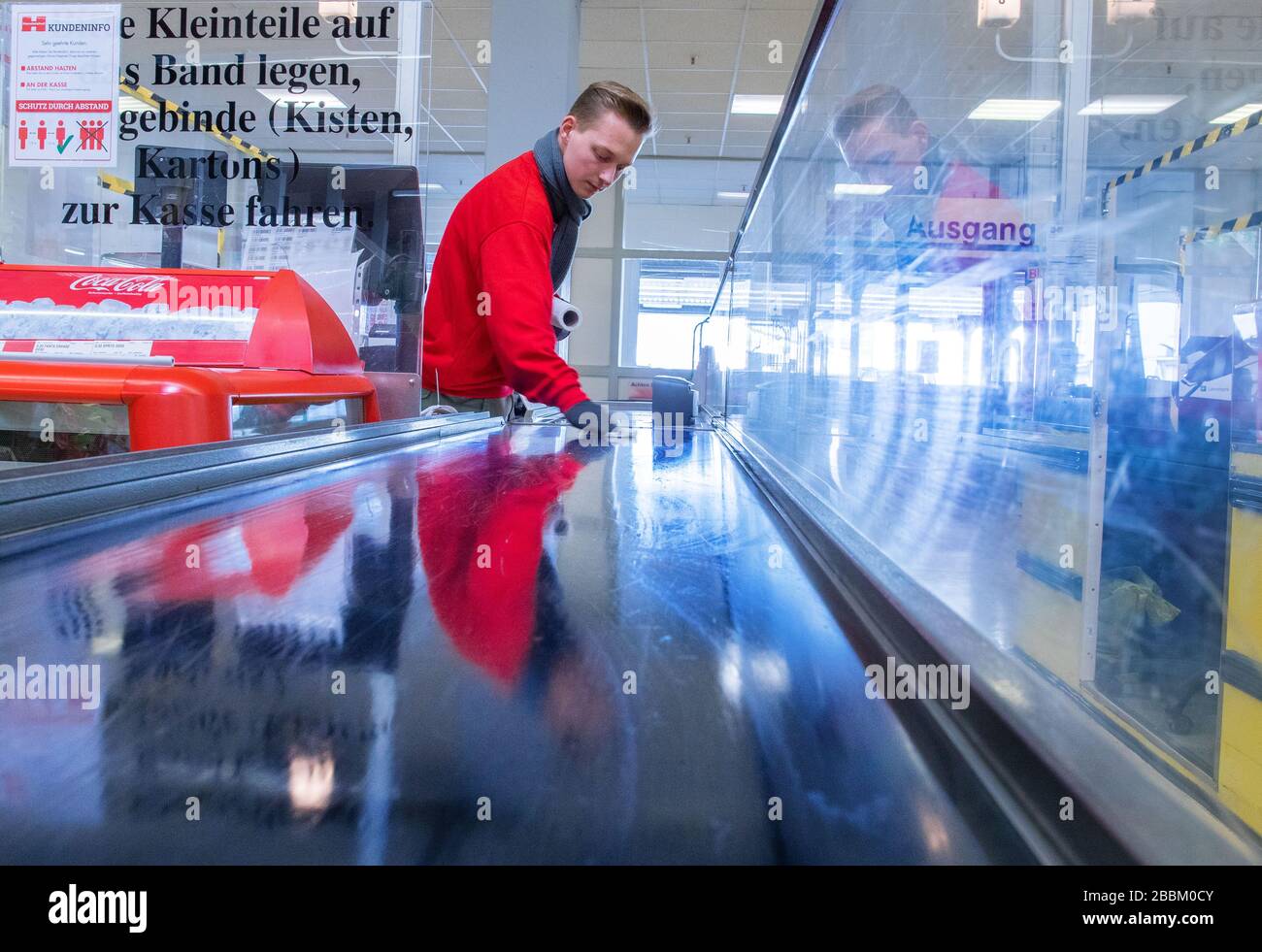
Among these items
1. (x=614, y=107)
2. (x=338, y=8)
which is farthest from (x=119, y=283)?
(x=338, y=8)

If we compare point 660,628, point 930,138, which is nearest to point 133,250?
point 930,138

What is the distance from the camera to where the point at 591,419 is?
2.16m

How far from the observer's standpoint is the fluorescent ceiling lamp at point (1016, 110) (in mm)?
1818

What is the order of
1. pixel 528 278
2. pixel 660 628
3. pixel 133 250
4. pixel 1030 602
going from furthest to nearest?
pixel 133 250
pixel 528 278
pixel 1030 602
pixel 660 628

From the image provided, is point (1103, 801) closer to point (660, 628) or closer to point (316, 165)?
point (660, 628)

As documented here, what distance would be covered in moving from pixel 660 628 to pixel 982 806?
0.89 feet

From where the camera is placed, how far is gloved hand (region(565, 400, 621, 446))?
6.90 ft

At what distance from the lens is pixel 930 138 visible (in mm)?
1865

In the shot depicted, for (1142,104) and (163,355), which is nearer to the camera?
(163,355)

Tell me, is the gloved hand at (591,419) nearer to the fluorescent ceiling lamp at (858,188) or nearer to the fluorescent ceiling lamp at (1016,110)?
the fluorescent ceiling lamp at (858,188)

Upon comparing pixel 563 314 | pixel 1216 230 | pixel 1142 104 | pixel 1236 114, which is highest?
pixel 1142 104

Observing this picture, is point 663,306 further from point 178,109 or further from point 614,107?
point 614,107

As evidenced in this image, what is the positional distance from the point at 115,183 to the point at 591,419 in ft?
5.43

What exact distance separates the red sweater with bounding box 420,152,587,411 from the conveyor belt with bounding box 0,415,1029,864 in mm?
1186
